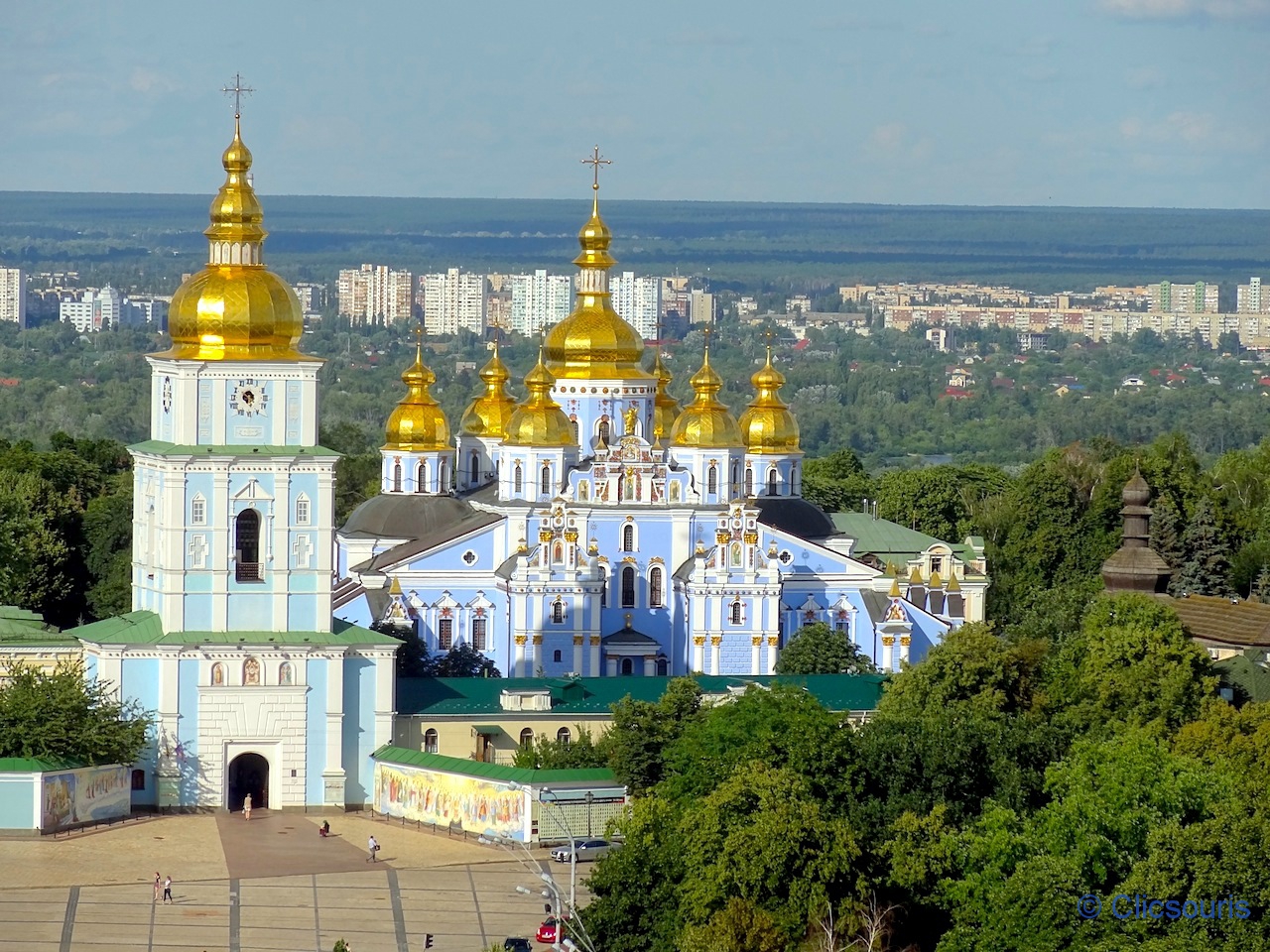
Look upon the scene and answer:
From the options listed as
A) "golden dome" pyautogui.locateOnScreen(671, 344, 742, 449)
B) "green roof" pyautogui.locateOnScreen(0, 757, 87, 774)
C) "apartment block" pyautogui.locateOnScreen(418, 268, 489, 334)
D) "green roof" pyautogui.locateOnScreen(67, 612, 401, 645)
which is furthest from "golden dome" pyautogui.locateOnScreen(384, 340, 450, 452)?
"apartment block" pyautogui.locateOnScreen(418, 268, 489, 334)

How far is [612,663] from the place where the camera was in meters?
44.8

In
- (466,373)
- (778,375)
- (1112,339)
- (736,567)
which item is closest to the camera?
(736,567)

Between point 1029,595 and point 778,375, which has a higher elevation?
point 778,375

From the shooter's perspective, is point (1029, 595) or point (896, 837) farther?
point (1029, 595)

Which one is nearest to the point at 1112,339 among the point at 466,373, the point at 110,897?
the point at 466,373

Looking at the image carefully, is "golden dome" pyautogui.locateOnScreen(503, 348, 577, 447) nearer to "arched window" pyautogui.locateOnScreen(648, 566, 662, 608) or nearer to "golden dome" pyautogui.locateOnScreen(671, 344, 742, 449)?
"golden dome" pyautogui.locateOnScreen(671, 344, 742, 449)

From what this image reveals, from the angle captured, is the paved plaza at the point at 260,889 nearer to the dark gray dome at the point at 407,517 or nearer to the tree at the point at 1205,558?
the dark gray dome at the point at 407,517

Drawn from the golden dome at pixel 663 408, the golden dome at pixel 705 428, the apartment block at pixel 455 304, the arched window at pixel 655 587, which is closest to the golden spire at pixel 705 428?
the golden dome at pixel 705 428

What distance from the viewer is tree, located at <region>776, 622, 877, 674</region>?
42.2 meters

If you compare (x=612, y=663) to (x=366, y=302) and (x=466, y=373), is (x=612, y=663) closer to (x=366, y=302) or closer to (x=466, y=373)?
(x=466, y=373)

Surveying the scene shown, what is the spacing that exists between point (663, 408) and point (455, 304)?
107 metres

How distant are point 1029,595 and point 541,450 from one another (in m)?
8.47

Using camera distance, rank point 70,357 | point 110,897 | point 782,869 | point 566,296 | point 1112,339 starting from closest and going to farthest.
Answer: point 782,869
point 110,897
point 70,357
point 566,296
point 1112,339

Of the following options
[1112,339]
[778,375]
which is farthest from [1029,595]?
[1112,339]
